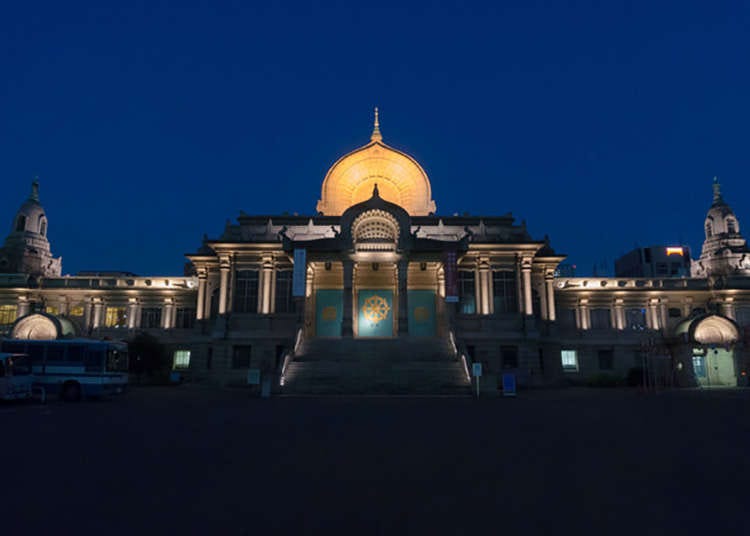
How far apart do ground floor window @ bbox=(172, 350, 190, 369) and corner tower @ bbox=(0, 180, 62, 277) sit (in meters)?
20.7

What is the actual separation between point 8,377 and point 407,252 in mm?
26116

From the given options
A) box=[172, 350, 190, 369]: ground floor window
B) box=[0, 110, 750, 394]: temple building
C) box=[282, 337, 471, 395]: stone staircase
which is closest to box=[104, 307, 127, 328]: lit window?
box=[0, 110, 750, 394]: temple building

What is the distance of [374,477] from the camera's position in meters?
8.34

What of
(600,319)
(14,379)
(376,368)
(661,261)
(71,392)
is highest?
(661,261)

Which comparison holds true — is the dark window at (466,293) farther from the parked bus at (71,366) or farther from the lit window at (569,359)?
the parked bus at (71,366)

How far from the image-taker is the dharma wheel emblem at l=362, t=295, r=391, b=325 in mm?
45375

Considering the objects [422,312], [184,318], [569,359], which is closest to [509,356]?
[422,312]

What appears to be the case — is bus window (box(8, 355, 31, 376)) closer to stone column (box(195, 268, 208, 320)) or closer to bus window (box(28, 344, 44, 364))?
bus window (box(28, 344, 44, 364))

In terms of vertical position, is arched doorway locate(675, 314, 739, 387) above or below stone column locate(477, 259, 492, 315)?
below

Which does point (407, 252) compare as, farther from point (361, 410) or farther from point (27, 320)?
point (27, 320)

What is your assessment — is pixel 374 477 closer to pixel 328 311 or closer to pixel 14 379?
pixel 14 379

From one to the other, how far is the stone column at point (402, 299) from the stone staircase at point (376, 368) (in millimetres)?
1064

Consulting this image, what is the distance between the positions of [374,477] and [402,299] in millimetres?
30279

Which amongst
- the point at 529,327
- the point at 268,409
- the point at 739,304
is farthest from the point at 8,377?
the point at 739,304
